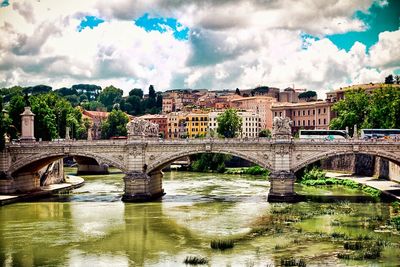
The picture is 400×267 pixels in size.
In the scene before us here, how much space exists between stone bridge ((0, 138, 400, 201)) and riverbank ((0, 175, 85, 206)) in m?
1.36

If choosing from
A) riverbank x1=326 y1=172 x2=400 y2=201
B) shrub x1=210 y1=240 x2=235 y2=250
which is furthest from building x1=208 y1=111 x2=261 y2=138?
shrub x1=210 y1=240 x2=235 y2=250

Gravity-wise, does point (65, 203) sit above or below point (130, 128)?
below

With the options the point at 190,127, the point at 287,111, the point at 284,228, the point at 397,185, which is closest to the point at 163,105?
the point at 190,127

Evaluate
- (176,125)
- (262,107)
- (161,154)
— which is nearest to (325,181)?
(161,154)

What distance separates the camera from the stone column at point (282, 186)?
4175 centimetres

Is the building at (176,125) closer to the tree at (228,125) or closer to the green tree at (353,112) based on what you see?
the tree at (228,125)

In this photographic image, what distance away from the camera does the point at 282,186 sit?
4194 cm

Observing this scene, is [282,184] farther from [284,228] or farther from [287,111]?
[287,111]

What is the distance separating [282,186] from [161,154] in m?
8.70

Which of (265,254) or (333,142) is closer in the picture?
(265,254)

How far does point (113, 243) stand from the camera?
30.0 meters

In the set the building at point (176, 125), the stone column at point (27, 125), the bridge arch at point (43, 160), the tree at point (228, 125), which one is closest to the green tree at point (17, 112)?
the stone column at point (27, 125)

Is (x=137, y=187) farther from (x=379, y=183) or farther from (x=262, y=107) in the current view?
(x=262, y=107)

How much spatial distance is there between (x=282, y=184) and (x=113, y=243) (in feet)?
50.7
